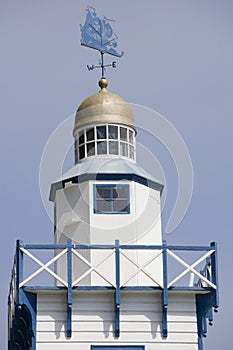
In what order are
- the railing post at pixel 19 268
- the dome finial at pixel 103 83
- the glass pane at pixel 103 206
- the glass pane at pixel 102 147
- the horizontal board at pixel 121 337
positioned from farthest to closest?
the dome finial at pixel 103 83
the glass pane at pixel 102 147
the glass pane at pixel 103 206
the horizontal board at pixel 121 337
the railing post at pixel 19 268

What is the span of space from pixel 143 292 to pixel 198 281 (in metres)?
2.12

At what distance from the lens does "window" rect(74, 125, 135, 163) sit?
36.5 meters

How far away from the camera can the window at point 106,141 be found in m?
36.5

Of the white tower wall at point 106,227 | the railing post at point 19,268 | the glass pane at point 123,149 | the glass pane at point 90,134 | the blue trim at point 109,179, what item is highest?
the glass pane at point 90,134

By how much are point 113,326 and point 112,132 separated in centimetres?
691

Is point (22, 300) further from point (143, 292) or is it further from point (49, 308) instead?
point (143, 292)

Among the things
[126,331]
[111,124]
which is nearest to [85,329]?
[126,331]

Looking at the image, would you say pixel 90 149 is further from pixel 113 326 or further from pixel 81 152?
pixel 113 326

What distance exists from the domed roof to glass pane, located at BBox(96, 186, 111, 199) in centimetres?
246

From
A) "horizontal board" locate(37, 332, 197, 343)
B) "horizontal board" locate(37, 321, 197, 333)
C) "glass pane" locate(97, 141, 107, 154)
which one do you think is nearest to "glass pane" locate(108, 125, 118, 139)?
"glass pane" locate(97, 141, 107, 154)

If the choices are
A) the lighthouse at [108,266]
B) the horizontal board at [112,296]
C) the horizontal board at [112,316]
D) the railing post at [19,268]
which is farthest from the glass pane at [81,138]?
the horizontal board at [112,316]

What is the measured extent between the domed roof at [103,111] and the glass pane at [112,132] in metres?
0.16

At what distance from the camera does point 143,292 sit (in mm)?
32562

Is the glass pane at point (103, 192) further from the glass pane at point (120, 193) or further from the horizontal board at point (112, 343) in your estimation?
the horizontal board at point (112, 343)
